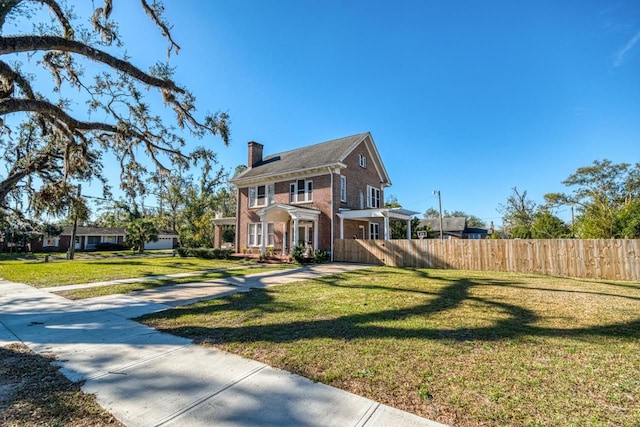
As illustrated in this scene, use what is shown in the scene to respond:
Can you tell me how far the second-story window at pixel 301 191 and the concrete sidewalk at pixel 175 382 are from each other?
1509 cm

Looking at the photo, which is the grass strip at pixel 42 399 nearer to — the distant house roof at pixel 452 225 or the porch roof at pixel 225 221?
the porch roof at pixel 225 221

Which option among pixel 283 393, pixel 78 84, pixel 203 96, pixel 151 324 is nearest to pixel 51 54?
pixel 78 84

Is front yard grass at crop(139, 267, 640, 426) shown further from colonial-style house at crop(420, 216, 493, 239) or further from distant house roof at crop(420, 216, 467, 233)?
distant house roof at crop(420, 216, 467, 233)

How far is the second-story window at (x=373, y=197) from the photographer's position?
2258 cm

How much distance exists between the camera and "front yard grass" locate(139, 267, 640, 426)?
259cm

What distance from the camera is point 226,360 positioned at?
11.9 ft

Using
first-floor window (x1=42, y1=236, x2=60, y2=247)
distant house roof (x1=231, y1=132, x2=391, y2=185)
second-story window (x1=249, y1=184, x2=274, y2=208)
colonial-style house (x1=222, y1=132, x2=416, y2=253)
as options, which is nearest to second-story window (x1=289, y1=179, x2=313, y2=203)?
colonial-style house (x1=222, y1=132, x2=416, y2=253)

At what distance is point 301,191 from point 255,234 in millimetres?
5368

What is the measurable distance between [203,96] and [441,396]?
14.0m

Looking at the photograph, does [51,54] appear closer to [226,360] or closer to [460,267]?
[226,360]

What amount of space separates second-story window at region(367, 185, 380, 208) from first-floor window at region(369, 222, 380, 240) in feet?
4.76

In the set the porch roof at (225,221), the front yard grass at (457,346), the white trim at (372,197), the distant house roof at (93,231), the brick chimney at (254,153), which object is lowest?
the front yard grass at (457,346)

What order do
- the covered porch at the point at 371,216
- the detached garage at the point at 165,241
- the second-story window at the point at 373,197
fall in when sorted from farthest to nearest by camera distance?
the detached garage at the point at 165,241 < the second-story window at the point at 373,197 < the covered porch at the point at 371,216

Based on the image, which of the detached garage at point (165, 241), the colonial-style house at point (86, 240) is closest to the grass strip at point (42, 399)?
the colonial-style house at point (86, 240)
